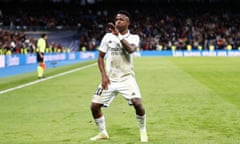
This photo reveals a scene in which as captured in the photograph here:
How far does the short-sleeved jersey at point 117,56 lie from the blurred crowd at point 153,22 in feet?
176

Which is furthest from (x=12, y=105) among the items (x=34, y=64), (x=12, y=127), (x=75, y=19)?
(x=75, y=19)

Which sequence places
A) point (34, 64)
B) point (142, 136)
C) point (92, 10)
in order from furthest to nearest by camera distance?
point (92, 10) < point (34, 64) < point (142, 136)

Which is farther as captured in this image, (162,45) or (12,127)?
(162,45)

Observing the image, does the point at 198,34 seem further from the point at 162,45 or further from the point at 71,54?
the point at 71,54

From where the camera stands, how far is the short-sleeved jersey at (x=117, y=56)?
785 cm

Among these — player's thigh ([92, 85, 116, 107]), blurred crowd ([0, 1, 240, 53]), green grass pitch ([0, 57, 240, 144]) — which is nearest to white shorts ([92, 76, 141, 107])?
player's thigh ([92, 85, 116, 107])

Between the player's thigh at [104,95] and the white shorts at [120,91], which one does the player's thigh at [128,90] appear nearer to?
the white shorts at [120,91]

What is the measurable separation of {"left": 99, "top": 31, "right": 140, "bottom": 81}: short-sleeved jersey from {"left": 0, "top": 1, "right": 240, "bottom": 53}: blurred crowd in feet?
176

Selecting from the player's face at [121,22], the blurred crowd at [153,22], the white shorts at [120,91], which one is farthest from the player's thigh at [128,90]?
the blurred crowd at [153,22]

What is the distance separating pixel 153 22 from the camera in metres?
74.9

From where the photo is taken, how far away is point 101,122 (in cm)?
837

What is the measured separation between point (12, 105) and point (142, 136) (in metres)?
6.46

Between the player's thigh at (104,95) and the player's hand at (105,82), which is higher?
the player's hand at (105,82)

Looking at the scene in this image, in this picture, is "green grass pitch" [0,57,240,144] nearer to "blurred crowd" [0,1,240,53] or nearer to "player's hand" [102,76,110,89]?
"player's hand" [102,76,110,89]
